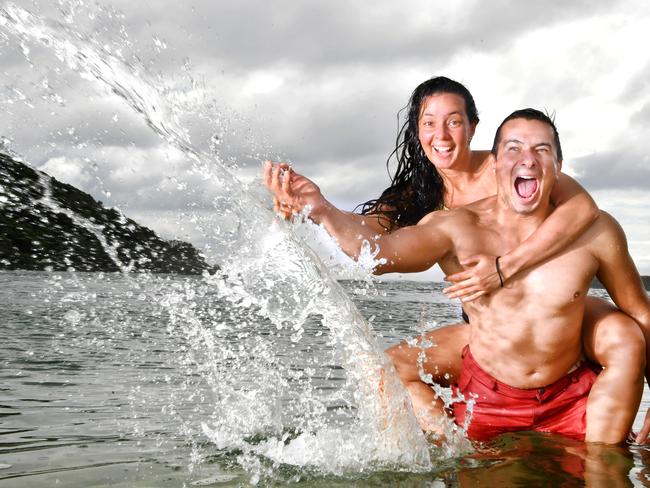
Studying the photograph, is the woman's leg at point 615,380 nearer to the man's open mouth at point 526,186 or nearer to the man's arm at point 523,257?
the man's arm at point 523,257

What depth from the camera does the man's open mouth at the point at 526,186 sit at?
4.30m

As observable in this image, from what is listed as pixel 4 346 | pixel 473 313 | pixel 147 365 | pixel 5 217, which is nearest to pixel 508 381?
pixel 473 313

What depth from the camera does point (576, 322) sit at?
4.33m

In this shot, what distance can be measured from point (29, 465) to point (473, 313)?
262 centimetres

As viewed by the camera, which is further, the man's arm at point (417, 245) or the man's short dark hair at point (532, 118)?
the man's short dark hair at point (532, 118)

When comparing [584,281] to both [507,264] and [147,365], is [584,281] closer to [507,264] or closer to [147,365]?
[507,264]

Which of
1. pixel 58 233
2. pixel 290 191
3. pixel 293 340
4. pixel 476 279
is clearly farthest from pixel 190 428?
pixel 58 233

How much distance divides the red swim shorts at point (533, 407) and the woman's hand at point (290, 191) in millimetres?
1666

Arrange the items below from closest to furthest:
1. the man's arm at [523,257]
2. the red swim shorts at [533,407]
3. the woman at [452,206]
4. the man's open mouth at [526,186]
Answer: the woman at [452,206] < the man's arm at [523,257] < the man's open mouth at [526,186] < the red swim shorts at [533,407]

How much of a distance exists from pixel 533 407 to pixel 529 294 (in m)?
0.70

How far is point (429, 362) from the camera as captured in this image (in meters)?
4.93

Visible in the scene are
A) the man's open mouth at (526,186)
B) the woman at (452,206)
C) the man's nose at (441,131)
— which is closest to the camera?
the woman at (452,206)

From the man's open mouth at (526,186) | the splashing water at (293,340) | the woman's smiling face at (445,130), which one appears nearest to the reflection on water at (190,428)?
the splashing water at (293,340)

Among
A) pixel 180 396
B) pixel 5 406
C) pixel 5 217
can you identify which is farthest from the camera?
pixel 5 217
